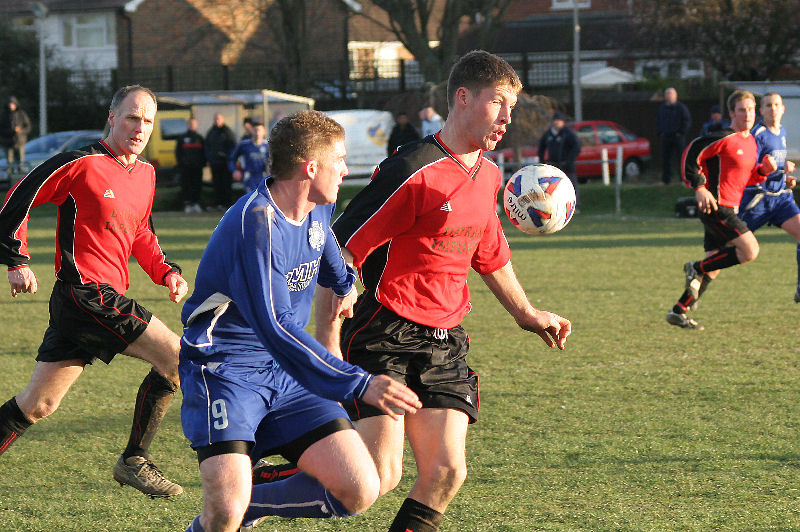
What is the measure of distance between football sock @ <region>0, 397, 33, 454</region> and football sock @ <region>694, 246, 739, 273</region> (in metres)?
6.57

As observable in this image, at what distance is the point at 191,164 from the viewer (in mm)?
23422

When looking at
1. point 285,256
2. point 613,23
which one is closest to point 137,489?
point 285,256

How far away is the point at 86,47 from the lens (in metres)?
49.3

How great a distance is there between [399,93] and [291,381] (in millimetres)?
33292

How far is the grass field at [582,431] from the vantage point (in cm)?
479

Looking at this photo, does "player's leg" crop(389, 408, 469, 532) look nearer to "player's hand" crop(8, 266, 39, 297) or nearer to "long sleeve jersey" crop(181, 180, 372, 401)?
"long sleeve jersey" crop(181, 180, 372, 401)

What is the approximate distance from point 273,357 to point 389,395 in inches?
18.7

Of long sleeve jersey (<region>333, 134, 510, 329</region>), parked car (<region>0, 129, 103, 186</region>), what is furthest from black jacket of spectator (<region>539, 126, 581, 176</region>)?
long sleeve jersey (<region>333, 134, 510, 329</region>)

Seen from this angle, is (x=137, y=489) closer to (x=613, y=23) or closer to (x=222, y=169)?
(x=222, y=169)

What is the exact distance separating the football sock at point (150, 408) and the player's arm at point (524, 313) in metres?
1.68

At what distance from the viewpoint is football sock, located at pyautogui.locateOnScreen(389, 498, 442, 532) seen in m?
3.97

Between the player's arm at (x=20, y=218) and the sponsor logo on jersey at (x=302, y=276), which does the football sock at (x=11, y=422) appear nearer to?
the player's arm at (x=20, y=218)

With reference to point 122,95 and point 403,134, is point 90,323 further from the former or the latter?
point 403,134

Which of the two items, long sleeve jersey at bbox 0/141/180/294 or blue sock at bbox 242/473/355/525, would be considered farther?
long sleeve jersey at bbox 0/141/180/294
